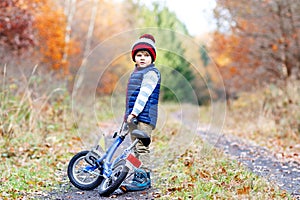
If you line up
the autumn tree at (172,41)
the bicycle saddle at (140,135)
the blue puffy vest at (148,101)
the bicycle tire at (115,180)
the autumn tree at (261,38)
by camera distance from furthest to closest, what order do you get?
1. the autumn tree at (261,38)
2. the autumn tree at (172,41)
3. the blue puffy vest at (148,101)
4. the bicycle saddle at (140,135)
5. the bicycle tire at (115,180)

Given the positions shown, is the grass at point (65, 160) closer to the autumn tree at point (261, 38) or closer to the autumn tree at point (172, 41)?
the autumn tree at point (172, 41)

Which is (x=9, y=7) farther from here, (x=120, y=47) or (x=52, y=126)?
(x=120, y=47)

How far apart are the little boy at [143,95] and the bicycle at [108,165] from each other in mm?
123

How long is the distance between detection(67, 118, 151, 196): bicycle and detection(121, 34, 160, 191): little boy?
0.40 feet

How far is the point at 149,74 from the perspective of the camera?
5250 millimetres

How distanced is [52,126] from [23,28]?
4.61m

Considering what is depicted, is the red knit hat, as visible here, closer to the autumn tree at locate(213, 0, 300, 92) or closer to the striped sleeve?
the striped sleeve

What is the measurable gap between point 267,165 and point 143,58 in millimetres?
3134

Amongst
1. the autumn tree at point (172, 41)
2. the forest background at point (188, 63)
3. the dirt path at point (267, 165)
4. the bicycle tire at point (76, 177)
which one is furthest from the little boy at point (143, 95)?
the autumn tree at point (172, 41)

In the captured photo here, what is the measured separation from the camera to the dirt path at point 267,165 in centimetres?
574

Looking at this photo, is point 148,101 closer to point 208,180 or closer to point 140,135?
point 140,135

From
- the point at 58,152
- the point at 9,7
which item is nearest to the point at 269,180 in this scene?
the point at 58,152

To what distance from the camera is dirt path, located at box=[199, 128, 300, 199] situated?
5.74m

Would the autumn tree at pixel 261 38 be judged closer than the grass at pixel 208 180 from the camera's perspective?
No
